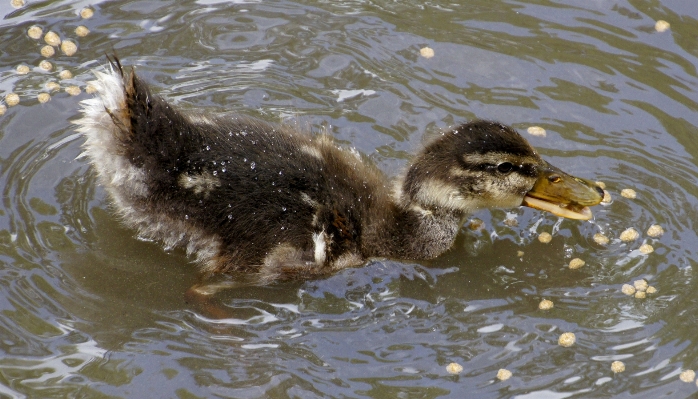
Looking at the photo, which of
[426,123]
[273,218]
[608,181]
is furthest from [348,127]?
[608,181]

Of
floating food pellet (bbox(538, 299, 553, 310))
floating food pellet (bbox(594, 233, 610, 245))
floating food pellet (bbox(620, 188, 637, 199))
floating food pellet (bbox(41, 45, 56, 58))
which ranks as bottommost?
floating food pellet (bbox(538, 299, 553, 310))

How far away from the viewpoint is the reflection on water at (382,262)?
4.18 m

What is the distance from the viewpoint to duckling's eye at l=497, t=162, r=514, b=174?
4605 mm

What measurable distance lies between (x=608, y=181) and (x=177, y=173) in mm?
2549

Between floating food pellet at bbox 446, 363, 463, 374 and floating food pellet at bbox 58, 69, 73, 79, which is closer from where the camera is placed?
floating food pellet at bbox 446, 363, 463, 374

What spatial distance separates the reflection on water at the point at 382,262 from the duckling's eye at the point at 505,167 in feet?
1.75

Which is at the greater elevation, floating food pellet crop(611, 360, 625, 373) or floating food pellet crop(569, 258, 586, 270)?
floating food pellet crop(569, 258, 586, 270)

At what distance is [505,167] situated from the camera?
182 inches

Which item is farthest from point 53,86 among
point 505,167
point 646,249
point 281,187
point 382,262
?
point 646,249

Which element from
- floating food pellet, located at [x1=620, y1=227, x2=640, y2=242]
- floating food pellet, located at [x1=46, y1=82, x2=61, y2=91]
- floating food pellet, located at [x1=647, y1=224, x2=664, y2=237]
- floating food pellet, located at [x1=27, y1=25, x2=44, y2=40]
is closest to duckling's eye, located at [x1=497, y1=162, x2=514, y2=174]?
floating food pellet, located at [x1=620, y1=227, x2=640, y2=242]

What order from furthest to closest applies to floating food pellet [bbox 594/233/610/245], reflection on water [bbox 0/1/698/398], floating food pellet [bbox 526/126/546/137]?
1. floating food pellet [bbox 526/126/546/137]
2. floating food pellet [bbox 594/233/610/245]
3. reflection on water [bbox 0/1/698/398]

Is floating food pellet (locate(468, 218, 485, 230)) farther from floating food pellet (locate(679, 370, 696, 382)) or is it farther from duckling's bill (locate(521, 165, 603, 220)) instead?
floating food pellet (locate(679, 370, 696, 382))

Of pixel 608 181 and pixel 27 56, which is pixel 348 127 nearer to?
pixel 608 181

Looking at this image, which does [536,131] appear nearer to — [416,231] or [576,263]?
[576,263]
